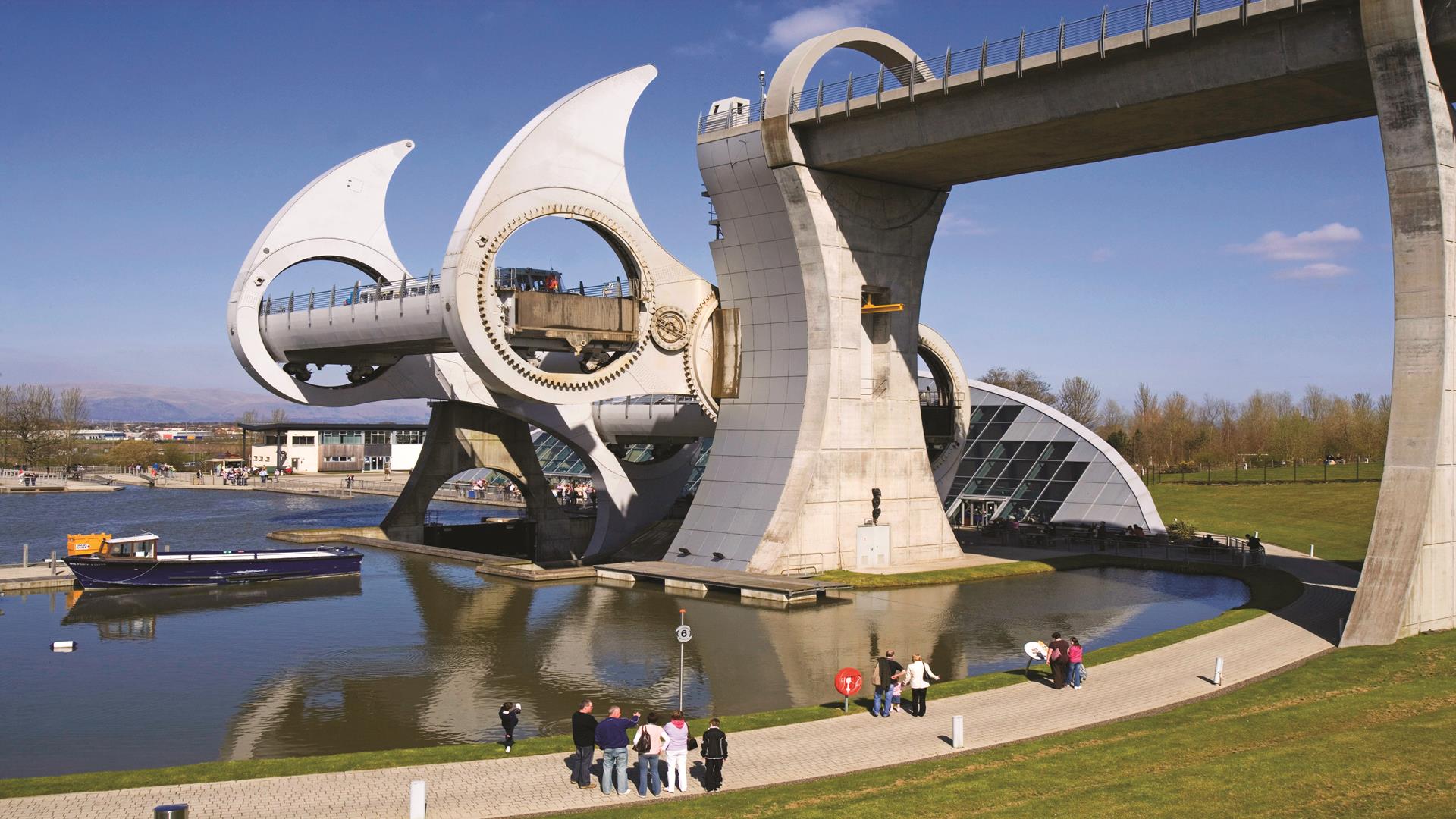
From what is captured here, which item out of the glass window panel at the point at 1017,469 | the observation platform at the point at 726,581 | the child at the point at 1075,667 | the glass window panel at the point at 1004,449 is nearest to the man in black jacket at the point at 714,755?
the child at the point at 1075,667

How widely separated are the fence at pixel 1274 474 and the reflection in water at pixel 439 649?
4268 cm

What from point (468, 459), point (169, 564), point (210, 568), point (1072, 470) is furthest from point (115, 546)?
point (1072, 470)

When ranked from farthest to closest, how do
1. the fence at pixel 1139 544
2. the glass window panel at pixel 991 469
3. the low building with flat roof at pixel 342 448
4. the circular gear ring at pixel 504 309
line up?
1. the low building with flat roof at pixel 342 448
2. the glass window panel at pixel 991 469
3. the fence at pixel 1139 544
4. the circular gear ring at pixel 504 309

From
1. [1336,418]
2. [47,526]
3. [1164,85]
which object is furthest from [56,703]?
[1336,418]

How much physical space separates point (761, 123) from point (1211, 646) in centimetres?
2229

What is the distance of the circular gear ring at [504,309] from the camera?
135 ft

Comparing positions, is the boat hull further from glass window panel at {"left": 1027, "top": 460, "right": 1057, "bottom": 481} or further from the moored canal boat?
glass window panel at {"left": 1027, "top": 460, "right": 1057, "bottom": 481}

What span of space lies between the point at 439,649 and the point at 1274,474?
248ft

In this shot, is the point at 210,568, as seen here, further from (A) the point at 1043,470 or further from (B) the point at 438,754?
(A) the point at 1043,470

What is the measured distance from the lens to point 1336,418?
10581 centimetres

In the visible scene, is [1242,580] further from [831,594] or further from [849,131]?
[849,131]

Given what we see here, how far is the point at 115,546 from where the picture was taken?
3997cm

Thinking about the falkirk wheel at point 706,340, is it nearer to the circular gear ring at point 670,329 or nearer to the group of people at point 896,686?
the circular gear ring at point 670,329

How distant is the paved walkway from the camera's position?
53.3 ft
